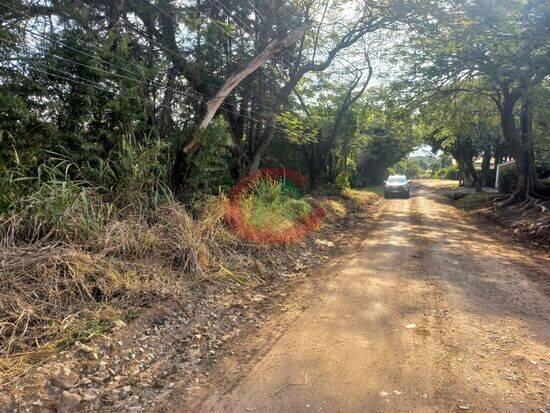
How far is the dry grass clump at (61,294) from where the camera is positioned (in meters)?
3.80

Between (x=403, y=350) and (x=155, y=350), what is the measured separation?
247cm

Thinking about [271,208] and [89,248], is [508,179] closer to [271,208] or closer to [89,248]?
[271,208]

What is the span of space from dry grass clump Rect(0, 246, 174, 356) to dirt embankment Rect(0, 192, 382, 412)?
0.17 metres

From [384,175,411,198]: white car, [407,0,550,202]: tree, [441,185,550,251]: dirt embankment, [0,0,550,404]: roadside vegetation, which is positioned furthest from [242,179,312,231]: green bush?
[384,175,411,198]: white car

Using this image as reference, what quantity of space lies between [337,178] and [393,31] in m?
10.3

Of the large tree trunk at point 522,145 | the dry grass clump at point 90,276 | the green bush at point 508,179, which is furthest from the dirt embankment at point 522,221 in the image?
the dry grass clump at point 90,276

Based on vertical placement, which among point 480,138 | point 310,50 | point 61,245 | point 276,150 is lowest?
point 61,245

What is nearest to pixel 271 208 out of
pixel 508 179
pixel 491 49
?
pixel 491 49

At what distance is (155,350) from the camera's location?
13.5 feet

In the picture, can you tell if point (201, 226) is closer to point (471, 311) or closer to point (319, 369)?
point (319, 369)

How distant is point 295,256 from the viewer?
27.8 feet

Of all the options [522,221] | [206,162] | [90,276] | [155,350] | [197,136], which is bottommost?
[155,350]

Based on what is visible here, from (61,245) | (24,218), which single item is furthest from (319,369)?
(24,218)

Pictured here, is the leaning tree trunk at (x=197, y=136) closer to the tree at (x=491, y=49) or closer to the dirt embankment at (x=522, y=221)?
the tree at (x=491, y=49)
